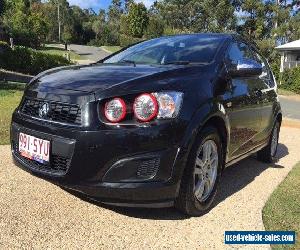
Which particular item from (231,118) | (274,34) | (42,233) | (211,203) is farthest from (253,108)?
(274,34)

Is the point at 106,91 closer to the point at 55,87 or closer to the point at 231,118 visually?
the point at 55,87

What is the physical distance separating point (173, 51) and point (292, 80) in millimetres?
25718

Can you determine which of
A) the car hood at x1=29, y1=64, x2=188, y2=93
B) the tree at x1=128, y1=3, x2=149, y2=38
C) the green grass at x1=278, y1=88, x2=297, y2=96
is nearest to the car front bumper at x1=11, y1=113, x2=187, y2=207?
→ the car hood at x1=29, y1=64, x2=188, y2=93

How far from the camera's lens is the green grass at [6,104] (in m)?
7.01

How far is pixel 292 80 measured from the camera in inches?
1146

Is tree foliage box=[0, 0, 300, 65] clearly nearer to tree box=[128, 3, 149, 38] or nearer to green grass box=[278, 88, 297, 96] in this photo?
tree box=[128, 3, 149, 38]

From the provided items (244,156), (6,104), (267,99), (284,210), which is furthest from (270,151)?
(6,104)

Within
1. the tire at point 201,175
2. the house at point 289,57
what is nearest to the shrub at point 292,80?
the house at point 289,57

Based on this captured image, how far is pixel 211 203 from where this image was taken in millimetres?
4375

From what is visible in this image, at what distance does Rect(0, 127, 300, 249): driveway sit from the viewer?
3525mm

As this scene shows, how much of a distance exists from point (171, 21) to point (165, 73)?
69402 millimetres

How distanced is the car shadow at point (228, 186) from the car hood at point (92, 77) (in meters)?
0.91

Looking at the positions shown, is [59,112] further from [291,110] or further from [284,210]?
[291,110]

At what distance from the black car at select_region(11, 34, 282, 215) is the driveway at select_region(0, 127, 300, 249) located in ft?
0.75
